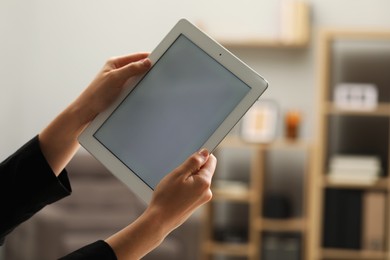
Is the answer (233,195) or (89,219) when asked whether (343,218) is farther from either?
(89,219)

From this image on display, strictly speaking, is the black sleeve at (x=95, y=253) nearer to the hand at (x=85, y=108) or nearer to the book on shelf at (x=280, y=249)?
the hand at (x=85, y=108)

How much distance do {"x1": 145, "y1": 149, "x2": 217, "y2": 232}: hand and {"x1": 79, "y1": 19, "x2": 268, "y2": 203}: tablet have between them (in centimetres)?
10

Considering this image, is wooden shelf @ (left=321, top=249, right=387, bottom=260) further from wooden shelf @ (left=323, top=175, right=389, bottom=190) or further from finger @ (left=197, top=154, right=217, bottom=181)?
finger @ (left=197, top=154, right=217, bottom=181)

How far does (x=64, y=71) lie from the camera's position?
488cm

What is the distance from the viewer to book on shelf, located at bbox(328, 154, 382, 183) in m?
4.13

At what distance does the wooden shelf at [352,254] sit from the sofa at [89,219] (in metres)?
0.78

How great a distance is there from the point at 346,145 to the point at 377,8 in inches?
33.0

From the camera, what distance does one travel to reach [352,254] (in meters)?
4.13

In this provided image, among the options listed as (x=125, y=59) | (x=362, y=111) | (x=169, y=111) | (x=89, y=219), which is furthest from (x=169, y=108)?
(x=89, y=219)

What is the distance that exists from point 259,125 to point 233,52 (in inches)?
20.7

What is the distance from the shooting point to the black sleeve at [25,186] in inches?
46.8

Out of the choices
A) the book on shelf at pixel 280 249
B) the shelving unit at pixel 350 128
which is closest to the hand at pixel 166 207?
the shelving unit at pixel 350 128

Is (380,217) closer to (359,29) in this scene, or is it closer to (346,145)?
(346,145)

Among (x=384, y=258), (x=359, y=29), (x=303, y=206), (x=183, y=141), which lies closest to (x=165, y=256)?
(x=303, y=206)
